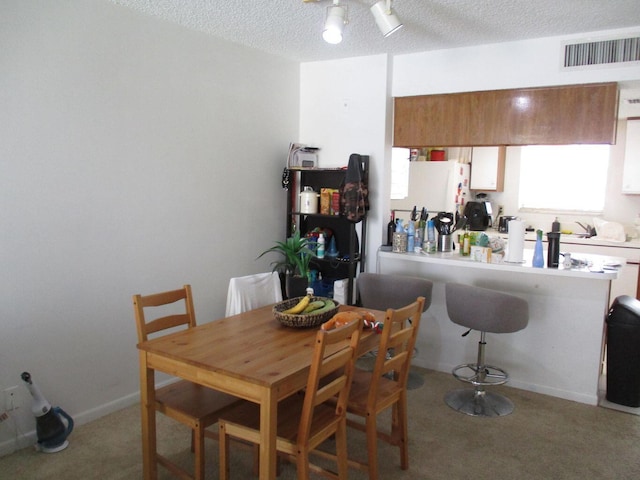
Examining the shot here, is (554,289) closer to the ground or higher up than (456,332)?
higher up

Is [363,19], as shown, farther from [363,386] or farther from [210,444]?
[210,444]

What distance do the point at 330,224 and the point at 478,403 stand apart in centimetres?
183

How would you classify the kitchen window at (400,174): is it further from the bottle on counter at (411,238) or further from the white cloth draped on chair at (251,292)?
the white cloth draped on chair at (251,292)

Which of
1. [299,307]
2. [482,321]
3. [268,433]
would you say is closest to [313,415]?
[268,433]

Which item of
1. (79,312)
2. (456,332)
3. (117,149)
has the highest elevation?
(117,149)

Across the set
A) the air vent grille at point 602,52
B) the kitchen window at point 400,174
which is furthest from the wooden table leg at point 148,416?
the kitchen window at point 400,174

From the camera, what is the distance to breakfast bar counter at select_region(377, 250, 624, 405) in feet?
10.6

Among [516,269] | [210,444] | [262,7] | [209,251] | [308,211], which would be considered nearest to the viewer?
[210,444]

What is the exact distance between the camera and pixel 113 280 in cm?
293

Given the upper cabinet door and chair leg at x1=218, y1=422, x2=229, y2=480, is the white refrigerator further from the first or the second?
chair leg at x1=218, y1=422, x2=229, y2=480

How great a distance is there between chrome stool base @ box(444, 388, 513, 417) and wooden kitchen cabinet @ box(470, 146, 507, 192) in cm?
311

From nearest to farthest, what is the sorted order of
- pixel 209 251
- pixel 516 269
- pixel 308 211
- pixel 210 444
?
pixel 210 444
pixel 516 269
pixel 209 251
pixel 308 211

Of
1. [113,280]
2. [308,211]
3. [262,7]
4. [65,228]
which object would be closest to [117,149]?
[65,228]

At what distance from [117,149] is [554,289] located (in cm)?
298
